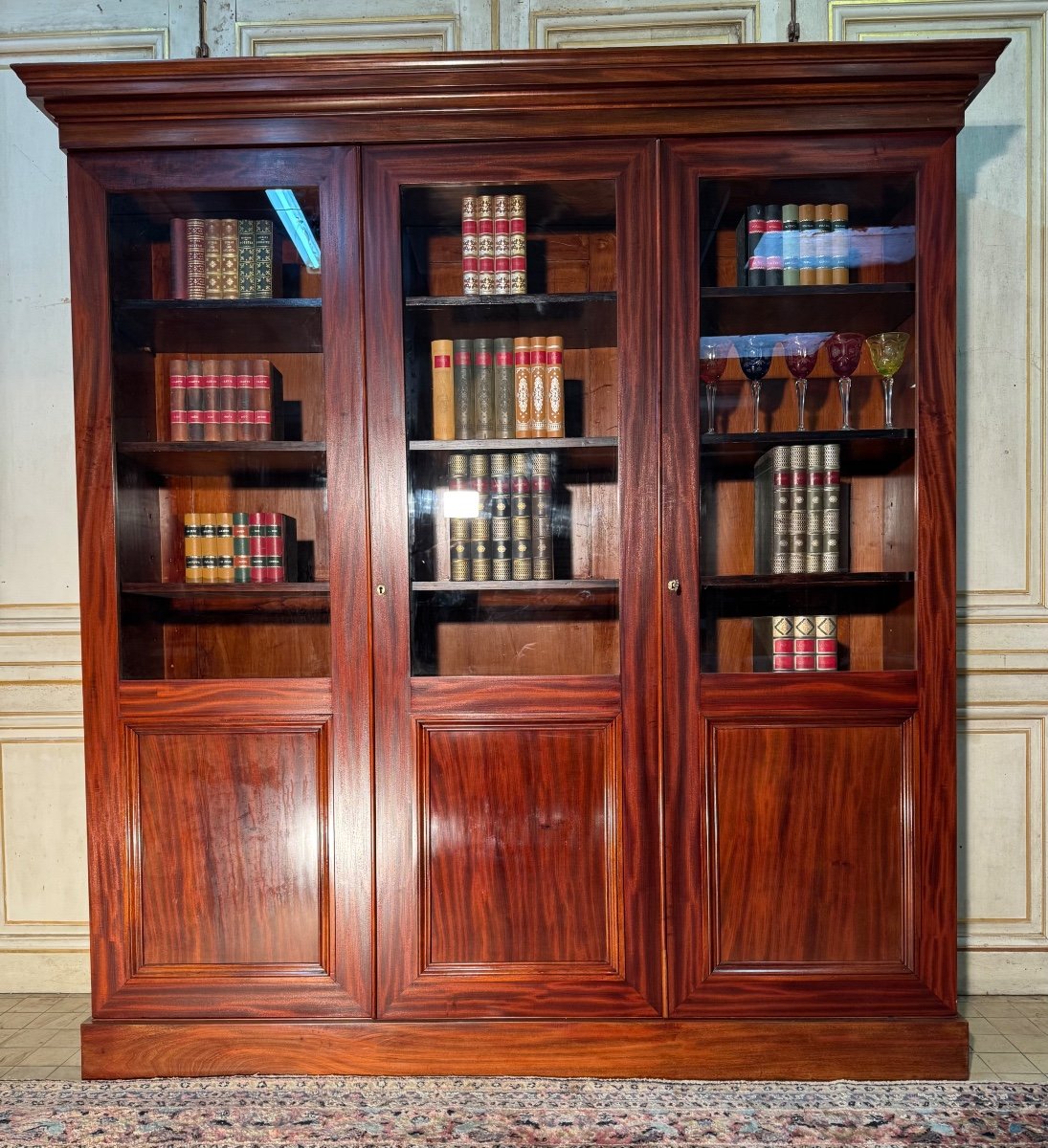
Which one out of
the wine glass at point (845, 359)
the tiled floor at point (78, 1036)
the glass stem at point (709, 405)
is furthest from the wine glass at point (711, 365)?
the tiled floor at point (78, 1036)

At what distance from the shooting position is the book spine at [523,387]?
2232 millimetres

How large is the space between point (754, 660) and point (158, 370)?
1.60 meters

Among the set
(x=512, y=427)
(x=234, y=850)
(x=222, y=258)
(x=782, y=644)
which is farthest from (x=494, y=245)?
(x=234, y=850)

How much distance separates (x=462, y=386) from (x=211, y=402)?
0.62 meters

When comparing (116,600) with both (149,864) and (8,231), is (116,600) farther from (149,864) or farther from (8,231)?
(8,231)

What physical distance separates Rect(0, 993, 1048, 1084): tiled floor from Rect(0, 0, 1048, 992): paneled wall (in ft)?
0.31

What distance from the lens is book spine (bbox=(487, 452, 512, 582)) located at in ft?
7.27

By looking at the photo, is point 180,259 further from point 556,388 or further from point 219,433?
point 556,388

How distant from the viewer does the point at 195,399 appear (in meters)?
2.27

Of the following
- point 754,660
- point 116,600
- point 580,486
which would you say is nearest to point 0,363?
point 116,600

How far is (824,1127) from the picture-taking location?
6.45ft

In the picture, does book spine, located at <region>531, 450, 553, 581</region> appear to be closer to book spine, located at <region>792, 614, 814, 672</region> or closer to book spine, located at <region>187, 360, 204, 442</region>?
book spine, located at <region>792, 614, 814, 672</region>

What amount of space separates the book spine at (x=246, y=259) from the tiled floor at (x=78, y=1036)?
195cm

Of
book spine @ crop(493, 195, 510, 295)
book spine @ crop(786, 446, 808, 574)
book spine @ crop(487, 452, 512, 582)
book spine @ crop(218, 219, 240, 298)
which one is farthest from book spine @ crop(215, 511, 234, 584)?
book spine @ crop(786, 446, 808, 574)
